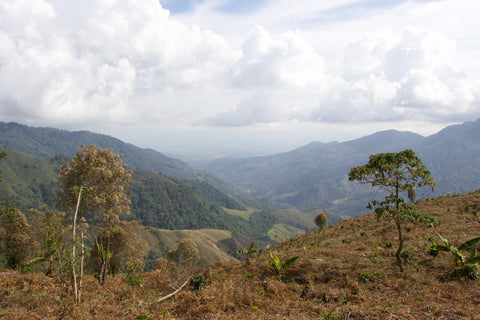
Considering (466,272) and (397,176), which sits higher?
(397,176)

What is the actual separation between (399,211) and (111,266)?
96.5 ft

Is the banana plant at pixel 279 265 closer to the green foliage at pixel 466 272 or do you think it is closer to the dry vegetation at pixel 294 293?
the dry vegetation at pixel 294 293

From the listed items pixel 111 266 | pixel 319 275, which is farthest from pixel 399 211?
pixel 111 266

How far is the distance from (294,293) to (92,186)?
10320 millimetres

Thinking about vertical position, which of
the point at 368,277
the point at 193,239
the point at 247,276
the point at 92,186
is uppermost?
the point at 92,186

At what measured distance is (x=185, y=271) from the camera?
14234 mm

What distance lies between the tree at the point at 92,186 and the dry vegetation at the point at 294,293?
1827 mm

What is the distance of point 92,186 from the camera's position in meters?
11.4

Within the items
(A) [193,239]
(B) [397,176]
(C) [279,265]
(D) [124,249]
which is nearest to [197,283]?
(C) [279,265]

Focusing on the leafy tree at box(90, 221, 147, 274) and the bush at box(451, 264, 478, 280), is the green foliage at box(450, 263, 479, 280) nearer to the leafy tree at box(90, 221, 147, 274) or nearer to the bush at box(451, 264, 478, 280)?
the bush at box(451, 264, 478, 280)

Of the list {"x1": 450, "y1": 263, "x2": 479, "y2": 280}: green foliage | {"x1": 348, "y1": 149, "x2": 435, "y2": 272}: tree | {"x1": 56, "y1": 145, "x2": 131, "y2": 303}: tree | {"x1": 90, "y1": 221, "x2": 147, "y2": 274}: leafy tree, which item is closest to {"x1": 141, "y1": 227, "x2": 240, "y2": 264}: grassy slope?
{"x1": 90, "y1": 221, "x2": 147, "y2": 274}: leafy tree

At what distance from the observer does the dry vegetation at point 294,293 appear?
28.0ft

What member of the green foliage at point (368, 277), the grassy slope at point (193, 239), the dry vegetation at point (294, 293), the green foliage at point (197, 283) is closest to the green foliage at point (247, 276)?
the dry vegetation at point (294, 293)

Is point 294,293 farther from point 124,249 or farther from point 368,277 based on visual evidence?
point 124,249
